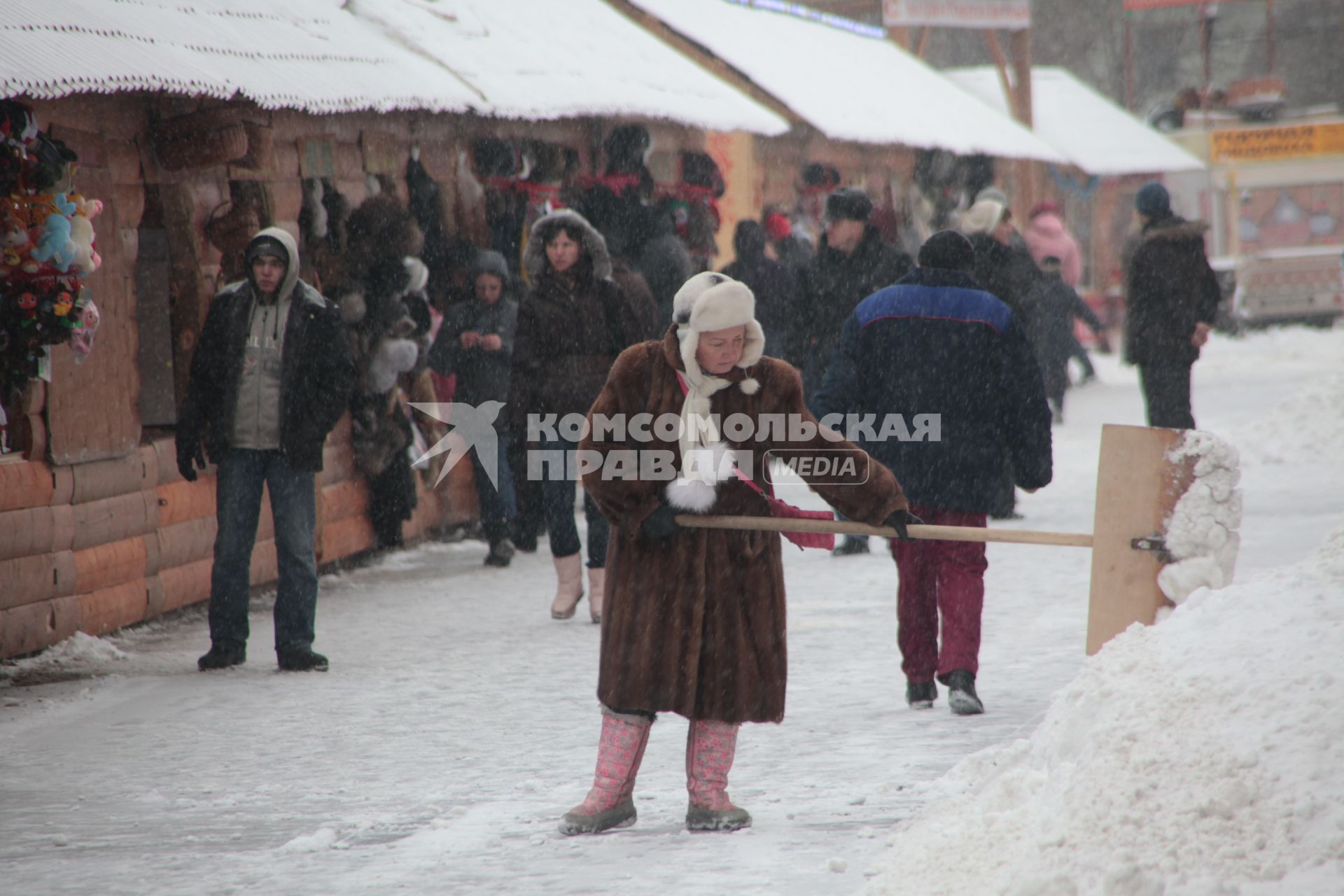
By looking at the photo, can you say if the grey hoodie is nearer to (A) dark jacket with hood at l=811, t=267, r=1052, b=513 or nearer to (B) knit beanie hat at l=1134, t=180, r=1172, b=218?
(A) dark jacket with hood at l=811, t=267, r=1052, b=513

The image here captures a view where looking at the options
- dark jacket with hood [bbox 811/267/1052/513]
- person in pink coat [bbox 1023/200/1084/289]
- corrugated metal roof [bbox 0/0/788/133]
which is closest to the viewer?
dark jacket with hood [bbox 811/267/1052/513]

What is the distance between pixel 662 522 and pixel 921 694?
1.95 m

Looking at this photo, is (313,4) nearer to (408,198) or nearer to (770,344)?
(408,198)

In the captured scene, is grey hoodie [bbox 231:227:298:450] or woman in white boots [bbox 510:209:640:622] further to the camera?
woman in white boots [bbox 510:209:640:622]

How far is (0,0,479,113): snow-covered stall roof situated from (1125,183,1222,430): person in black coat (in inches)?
158

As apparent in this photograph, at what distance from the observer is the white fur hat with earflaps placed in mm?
4430

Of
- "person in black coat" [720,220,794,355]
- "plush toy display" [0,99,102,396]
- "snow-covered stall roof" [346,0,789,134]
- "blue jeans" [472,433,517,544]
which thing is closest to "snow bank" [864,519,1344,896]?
"plush toy display" [0,99,102,396]

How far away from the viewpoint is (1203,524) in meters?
4.59

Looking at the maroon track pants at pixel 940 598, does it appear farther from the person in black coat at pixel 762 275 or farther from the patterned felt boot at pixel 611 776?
the person in black coat at pixel 762 275

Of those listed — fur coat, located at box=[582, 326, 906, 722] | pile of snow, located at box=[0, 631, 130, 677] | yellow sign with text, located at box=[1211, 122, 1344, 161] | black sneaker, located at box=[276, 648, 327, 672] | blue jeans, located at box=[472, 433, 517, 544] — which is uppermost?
yellow sign with text, located at box=[1211, 122, 1344, 161]

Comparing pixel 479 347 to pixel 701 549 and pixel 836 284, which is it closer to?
pixel 836 284

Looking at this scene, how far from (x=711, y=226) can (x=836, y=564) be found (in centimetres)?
415

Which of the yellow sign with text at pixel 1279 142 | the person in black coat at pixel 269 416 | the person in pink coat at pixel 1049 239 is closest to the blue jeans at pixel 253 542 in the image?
the person in black coat at pixel 269 416

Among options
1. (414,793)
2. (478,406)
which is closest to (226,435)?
(414,793)
